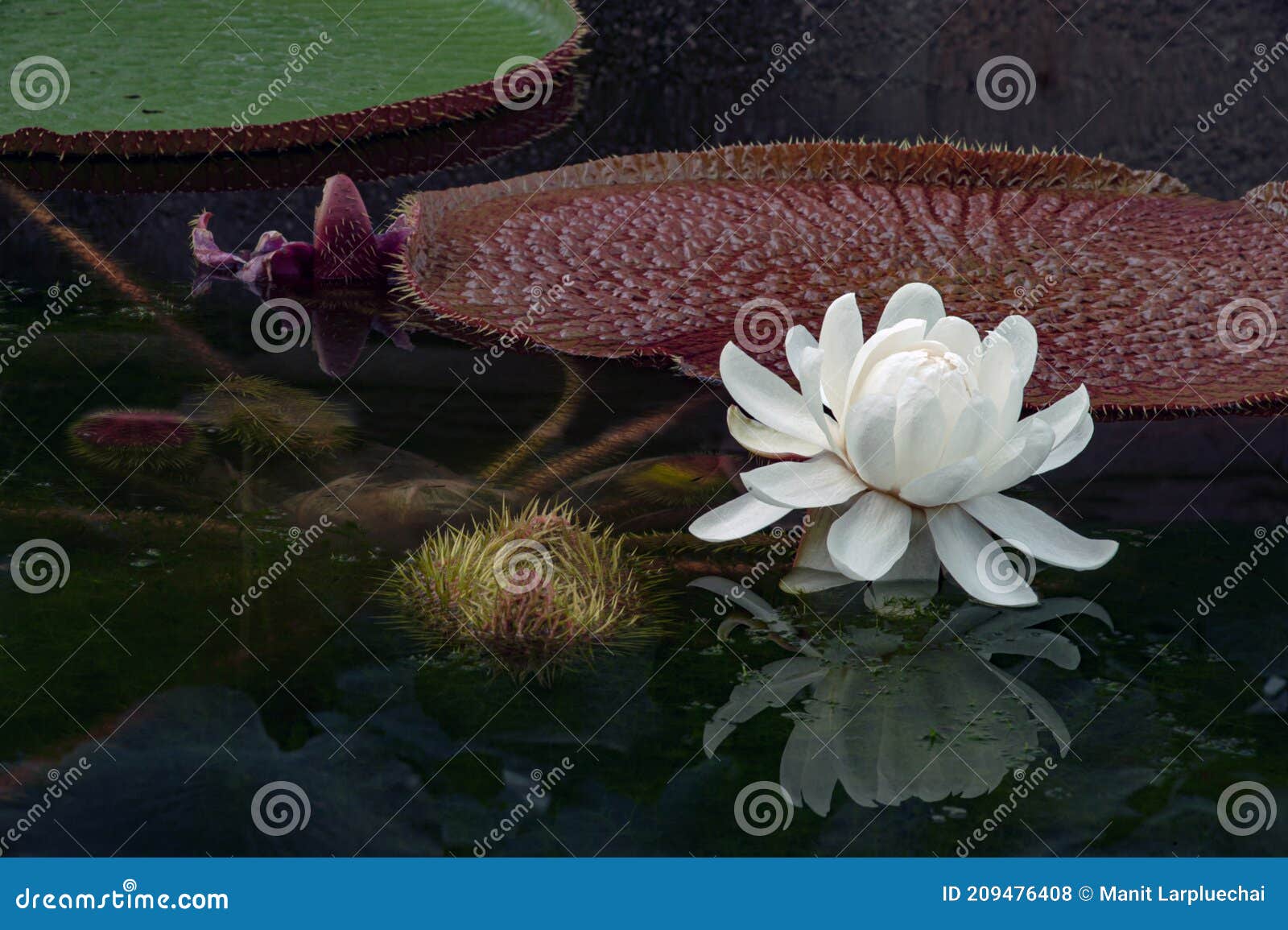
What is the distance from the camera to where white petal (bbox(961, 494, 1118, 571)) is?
2406 millimetres

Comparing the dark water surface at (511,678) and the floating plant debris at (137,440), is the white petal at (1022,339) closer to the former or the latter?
the dark water surface at (511,678)

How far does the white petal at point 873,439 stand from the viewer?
91.4 inches

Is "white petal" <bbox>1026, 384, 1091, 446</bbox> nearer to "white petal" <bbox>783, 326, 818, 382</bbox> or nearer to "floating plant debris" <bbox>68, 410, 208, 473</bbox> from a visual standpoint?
"white petal" <bbox>783, 326, 818, 382</bbox>

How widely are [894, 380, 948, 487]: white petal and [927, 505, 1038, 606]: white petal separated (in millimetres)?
123

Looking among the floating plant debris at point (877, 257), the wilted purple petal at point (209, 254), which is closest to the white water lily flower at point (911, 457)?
the floating plant debris at point (877, 257)

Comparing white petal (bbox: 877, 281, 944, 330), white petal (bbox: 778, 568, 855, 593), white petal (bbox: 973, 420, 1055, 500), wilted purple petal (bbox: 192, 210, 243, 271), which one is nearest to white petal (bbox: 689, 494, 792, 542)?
white petal (bbox: 778, 568, 855, 593)

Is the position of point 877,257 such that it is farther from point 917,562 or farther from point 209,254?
point 209,254

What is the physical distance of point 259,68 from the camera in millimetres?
5301

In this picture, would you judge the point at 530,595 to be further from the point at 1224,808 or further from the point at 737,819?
the point at 1224,808

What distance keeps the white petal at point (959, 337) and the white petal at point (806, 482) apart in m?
0.32

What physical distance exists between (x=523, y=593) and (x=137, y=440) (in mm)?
1312

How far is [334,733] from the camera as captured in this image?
205 cm

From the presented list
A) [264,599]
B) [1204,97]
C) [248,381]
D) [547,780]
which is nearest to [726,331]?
[248,381]

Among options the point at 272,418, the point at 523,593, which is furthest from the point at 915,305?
the point at 272,418
